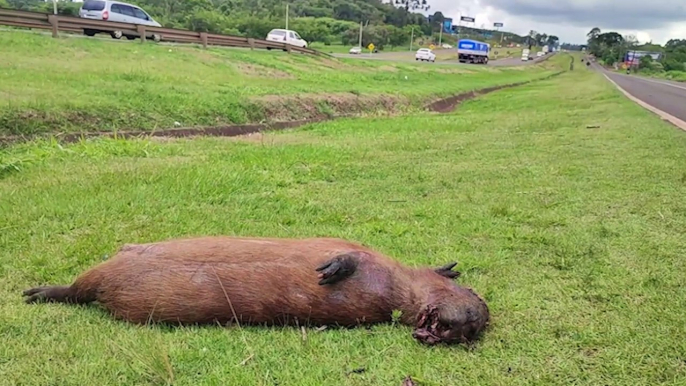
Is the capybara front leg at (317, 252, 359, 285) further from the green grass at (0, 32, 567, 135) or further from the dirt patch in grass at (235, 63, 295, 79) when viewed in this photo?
the dirt patch in grass at (235, 63, 295, 79)

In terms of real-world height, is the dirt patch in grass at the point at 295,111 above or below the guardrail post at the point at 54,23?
below

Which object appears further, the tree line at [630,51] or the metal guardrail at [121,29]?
the tree line at [630,51]

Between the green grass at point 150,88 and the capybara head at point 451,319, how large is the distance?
7.49 m

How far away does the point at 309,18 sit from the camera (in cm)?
Result: 8675

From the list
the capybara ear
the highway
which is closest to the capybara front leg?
the capybara ear

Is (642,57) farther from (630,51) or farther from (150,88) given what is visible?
(150,88)

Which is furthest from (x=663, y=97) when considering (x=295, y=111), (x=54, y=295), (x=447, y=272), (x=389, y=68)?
(x=54, y=295)

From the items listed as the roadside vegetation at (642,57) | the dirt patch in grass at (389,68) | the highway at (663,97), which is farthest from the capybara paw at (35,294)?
the roadside vegetation at (642,57)

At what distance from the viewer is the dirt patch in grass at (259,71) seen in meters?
18.9

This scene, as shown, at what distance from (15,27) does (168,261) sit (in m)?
18.2

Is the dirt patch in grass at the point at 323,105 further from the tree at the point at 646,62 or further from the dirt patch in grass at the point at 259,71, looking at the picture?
the tree at the point at 646,62

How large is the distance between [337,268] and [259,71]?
683 inches

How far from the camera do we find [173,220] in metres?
4.66

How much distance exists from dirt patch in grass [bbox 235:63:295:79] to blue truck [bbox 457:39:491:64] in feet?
150
